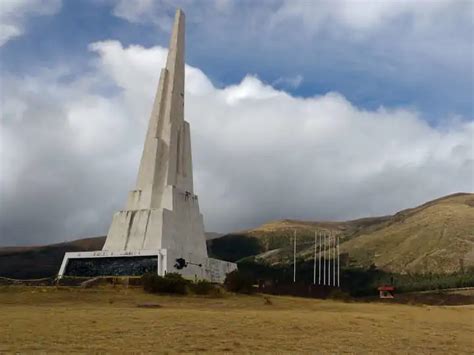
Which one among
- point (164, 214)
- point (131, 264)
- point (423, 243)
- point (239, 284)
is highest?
point (423, 243)

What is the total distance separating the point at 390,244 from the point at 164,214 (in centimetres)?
7123

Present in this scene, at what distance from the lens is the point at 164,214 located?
30.2 meters

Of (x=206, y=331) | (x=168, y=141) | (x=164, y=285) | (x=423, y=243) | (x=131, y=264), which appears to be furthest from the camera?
(x=423, y=243)

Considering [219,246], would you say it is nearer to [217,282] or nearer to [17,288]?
[217,282]

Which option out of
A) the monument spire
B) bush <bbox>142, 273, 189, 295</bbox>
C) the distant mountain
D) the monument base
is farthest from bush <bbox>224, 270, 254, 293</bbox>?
the distant mountain

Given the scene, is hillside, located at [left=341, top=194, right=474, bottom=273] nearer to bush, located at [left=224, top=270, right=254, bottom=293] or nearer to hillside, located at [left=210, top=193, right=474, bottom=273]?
hillside, located at [left=210, top=193, right=474, bottom=273]

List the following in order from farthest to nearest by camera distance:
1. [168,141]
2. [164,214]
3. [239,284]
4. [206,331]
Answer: [168,141] < [164,214] < [239,284] < [206,331]

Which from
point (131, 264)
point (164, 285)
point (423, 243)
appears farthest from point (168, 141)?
point (423, 243)

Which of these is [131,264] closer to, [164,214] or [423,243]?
[164,214]

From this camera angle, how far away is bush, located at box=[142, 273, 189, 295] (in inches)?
965

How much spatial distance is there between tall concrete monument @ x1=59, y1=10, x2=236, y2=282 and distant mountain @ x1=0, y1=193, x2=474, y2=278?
27.2 m

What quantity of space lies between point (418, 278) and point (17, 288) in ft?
183

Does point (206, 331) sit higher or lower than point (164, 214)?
lower

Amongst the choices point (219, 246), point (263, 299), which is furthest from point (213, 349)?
point (219, 246)
